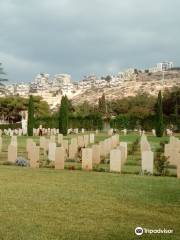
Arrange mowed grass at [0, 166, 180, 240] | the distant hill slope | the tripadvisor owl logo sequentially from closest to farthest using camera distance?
the tripadvisor owl logo < mowed grass at [0, 166, 180, 240] < the distant hill slope

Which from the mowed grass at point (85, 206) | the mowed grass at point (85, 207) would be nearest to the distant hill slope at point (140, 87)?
the mowed grass at point (85, 206)

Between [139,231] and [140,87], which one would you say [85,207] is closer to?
[139,231]

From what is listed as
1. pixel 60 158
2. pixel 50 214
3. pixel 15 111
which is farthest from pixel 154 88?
pixel 50 214

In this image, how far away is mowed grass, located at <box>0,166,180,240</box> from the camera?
29.4ft

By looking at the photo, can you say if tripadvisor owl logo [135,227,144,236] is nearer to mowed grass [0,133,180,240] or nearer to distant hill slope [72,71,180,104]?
mowed grass [0,133,180,240]

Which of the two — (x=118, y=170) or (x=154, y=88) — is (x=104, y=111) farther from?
(x=118, y=170)

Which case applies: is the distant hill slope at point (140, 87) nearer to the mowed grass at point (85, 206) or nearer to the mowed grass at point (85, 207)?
the mowed grass at point (85, 206)

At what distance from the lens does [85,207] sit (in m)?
11.2

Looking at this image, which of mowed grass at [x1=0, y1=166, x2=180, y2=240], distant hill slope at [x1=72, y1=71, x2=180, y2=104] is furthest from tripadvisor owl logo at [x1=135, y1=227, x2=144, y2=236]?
distant hill slope at [x1=72, y1=71, x2=180, y2=104]

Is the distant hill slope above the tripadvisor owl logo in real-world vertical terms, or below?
above

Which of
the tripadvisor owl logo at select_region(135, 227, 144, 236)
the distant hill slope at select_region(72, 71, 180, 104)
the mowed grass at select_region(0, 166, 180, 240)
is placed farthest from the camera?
the distant hill slope at select_region(72, 71, 180, 104)

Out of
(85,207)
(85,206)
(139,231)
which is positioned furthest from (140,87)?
(139,231)

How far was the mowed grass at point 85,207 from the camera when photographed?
897 centimetres

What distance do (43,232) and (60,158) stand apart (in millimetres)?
Answer: 11935
